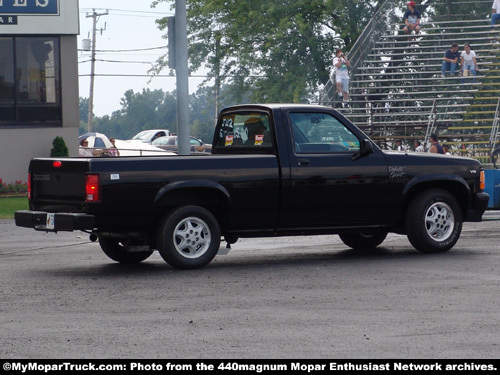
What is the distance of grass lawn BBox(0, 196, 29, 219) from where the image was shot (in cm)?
2217

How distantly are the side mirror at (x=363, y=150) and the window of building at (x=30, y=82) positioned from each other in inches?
747

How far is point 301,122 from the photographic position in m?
12.3

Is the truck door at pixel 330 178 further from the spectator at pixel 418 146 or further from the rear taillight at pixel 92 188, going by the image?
the spectator at pixel 418 146

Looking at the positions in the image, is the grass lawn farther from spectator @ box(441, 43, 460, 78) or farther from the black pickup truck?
spectator @ box(441, 43, 460, 78)

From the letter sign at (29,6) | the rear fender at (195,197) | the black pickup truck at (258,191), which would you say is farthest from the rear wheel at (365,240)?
the letter sign at (29,6)

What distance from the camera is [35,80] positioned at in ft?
97.8

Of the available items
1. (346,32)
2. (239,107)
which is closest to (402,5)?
(346,32)

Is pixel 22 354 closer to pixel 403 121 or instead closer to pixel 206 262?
pixel 206 262

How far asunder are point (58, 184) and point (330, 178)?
3.24m
